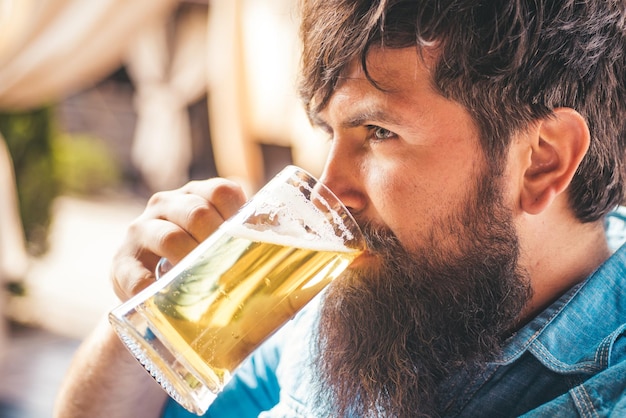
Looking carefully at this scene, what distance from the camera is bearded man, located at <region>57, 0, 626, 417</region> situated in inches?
43.4

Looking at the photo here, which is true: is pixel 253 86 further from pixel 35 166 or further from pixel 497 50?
pixel 497 50

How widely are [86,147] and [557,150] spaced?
5.33 meters

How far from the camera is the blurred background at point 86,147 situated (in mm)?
4059

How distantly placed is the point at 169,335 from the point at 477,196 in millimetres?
508

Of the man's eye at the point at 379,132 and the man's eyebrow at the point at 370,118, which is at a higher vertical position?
the man's eyebrow at the point at 370,118

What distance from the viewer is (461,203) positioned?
1.16m

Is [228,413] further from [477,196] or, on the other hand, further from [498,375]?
[477,196]

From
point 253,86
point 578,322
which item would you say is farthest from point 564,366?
point 253,86

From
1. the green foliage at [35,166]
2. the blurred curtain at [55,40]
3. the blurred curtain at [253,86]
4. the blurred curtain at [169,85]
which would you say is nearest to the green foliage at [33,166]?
the green foliage at [35,166]

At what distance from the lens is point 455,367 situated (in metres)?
1.19

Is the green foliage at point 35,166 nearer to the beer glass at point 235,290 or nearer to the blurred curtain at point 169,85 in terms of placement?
the blurred curtain at point 169,85

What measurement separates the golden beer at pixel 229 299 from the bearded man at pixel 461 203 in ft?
0.60

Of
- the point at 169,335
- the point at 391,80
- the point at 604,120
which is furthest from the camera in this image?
the point at 604,120

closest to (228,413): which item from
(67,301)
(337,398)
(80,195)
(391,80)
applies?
(337,398)
